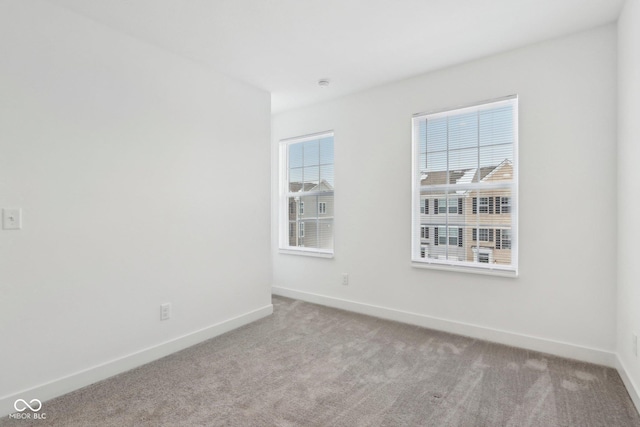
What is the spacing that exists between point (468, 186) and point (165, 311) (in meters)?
2.90

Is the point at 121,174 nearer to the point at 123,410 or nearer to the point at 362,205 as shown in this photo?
the point at 123,410

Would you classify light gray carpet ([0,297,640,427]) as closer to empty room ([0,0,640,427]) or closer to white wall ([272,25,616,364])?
empty room ([0,0,640,427])

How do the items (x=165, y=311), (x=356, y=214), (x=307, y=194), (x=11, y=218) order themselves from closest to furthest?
(x=11, y=218) < (x=165, y=311) < (x=356, y=214) < (x=307, y=194)

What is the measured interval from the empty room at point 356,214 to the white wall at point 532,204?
16mm

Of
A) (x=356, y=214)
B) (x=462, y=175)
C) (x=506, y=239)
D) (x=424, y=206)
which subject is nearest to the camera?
(x=506, y=239)

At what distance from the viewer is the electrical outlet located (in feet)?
8.75

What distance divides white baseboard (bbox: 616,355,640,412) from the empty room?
3 centimetres

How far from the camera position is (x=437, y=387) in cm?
216

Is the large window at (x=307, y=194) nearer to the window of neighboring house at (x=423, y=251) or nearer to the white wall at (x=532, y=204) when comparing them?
the white wall at (x=532, y=204)

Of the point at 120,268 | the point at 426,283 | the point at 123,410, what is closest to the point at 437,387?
the point at 426,283

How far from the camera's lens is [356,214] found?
3773 mm

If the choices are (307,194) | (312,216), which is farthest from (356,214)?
(307,194)

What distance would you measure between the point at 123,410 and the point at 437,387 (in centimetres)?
195

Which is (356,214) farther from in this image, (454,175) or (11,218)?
(11,218)
